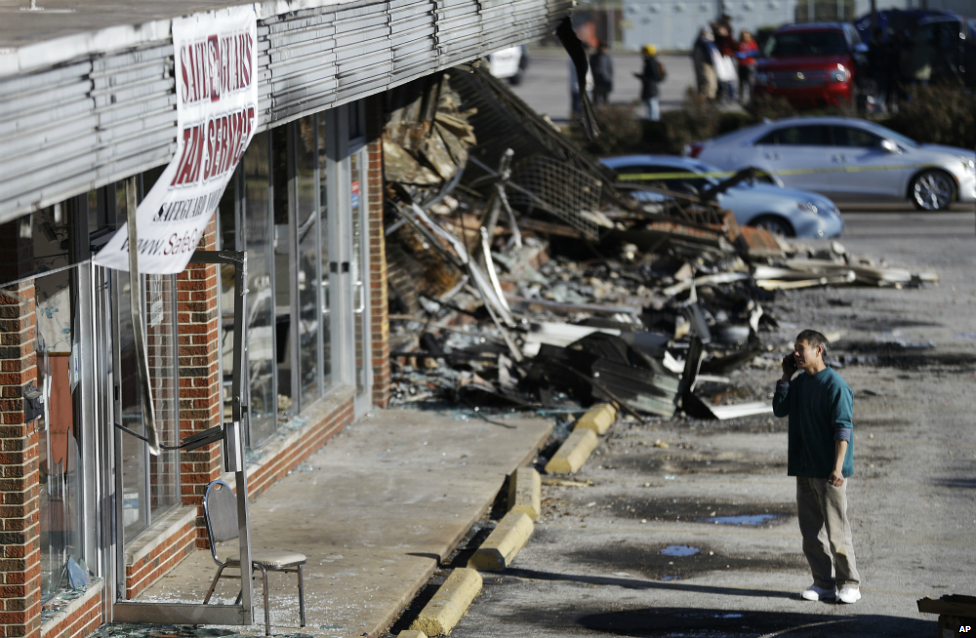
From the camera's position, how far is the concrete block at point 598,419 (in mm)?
12055

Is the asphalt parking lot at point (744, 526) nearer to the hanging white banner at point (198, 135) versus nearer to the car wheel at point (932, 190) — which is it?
the hanging white banner at point (198, 135)

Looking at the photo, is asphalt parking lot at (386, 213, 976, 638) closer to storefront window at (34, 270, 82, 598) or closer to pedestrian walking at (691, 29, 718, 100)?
storefront window at (34, 270, 82, 598)

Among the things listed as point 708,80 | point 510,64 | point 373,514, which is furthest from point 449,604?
point 510,64

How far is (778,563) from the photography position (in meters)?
8.68

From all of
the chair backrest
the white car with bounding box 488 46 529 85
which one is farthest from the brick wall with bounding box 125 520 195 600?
the white car with bounding box 488 46 529 85

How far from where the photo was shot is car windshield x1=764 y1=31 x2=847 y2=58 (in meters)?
33.7

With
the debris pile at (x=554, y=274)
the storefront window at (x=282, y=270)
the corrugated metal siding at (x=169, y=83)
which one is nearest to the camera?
the corrugated metal siding at (x=169, y=83)

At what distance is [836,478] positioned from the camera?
778cm

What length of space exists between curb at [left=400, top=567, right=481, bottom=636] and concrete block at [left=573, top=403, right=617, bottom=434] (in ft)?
12.9

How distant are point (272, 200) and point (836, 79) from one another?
25.4 m

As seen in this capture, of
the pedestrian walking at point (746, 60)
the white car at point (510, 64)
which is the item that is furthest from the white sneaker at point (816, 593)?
the white car at point (510, 64)

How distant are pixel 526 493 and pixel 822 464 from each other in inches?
108

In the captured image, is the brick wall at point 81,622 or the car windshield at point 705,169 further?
the car windshield at point 705,169

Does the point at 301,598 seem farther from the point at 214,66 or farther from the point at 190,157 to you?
the point at 214,66
